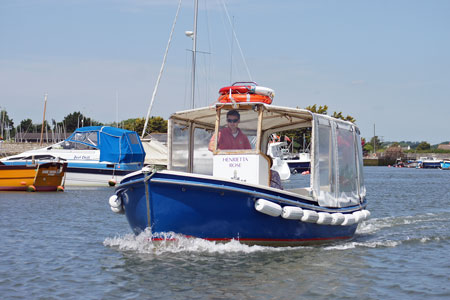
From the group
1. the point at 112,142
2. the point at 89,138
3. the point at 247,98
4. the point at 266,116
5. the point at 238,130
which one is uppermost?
the point at 247,98

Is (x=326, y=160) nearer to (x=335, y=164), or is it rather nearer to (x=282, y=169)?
(x=335, y=164)

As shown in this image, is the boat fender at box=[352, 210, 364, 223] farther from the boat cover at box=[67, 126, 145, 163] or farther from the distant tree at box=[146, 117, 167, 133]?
the distant tree at box=[146, 117, 167, 133]

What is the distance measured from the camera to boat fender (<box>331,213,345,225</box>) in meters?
13.5

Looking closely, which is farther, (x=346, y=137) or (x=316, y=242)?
(x=346, y=137)

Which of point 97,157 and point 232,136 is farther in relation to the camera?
point 97,157

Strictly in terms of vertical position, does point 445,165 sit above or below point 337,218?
below

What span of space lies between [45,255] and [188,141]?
3986 millimetres

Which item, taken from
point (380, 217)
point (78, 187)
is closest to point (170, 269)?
point (380, 217)

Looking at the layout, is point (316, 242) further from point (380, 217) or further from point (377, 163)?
point (377, 163)

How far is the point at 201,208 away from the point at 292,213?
5.84 feet

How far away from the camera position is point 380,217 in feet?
72.6

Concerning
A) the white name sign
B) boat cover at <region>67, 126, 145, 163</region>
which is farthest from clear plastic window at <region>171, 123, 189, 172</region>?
boat cover at <region>67, 126, 145, 163</region>

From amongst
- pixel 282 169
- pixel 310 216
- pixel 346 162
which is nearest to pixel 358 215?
pixel 346 162

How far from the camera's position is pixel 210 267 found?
11.1 meters
